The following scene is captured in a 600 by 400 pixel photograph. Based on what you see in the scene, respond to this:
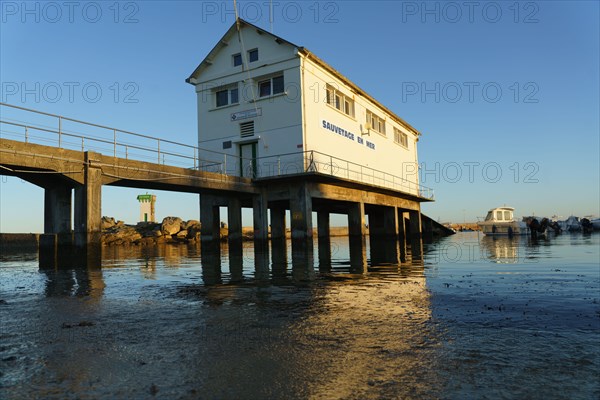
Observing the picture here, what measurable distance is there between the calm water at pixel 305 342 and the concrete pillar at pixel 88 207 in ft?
17.8

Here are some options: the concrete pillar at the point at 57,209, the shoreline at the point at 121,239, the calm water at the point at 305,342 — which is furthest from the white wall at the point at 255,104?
the calm water at the point at 305,342

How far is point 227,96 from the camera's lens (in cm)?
2781

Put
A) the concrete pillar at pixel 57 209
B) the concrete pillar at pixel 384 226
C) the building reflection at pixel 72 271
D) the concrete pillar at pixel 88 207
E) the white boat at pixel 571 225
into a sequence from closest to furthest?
the building reflection at pixel 72 271 < the concrete pillar at pixel 88 207 < the concrete pillar at pixel 57 209 < the concrete pillar at pixel 384 226 < the white boat at pixel 571 225

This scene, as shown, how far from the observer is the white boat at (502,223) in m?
46.4

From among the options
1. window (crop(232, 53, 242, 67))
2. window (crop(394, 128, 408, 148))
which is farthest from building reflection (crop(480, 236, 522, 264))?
window (crop(232, 53, 242, 67))

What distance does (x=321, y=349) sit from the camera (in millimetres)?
4496

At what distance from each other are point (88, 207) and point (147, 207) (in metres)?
53.6

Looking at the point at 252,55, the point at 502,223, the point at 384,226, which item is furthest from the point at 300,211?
the point at 502,223

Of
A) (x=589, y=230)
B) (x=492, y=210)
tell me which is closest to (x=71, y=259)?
(x=492, y=210)

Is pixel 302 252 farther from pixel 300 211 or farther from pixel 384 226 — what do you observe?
pixel 384 226

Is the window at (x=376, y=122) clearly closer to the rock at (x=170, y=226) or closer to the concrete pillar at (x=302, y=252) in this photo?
the concrete pillar at (x=302, y=252)

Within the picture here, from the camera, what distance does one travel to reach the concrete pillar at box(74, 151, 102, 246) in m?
14.4

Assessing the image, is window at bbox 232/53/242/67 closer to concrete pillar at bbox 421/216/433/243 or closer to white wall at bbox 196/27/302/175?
white wall at bbox 196/27/302/175

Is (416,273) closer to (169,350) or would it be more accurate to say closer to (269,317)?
(269,317)
